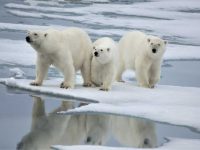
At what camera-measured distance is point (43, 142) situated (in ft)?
16.8

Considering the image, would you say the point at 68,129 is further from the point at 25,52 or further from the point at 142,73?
the point at 25,52

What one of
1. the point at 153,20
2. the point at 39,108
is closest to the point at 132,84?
the point at 39,108

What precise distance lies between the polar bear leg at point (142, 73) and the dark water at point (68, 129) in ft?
5.54

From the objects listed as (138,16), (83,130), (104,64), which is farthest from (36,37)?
(138,16)

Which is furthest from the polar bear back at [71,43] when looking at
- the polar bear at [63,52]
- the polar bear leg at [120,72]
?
the polar bear leg at [120,72]

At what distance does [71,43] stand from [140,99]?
1190 millimetres

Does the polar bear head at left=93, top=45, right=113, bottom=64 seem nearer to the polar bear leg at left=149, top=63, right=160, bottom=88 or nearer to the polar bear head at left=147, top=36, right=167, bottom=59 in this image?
the polar bear head at left=147, top=36, right=167, bottom=59

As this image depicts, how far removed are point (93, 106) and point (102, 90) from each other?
3.78ft

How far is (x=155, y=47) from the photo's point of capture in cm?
789

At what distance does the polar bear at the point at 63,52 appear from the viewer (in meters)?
7.30

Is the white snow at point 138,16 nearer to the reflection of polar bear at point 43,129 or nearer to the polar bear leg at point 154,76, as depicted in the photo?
the polar bear leg at point 154,76

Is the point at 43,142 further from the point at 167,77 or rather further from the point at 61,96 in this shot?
the point at 167,77

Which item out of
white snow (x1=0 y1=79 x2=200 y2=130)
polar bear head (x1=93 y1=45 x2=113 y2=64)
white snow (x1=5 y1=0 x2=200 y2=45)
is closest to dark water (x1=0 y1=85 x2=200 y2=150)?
white snow (x1=0 y1=79 x2=200 y2=130)

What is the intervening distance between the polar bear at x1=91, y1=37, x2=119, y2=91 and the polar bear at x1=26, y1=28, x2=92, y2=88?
0.12 m
